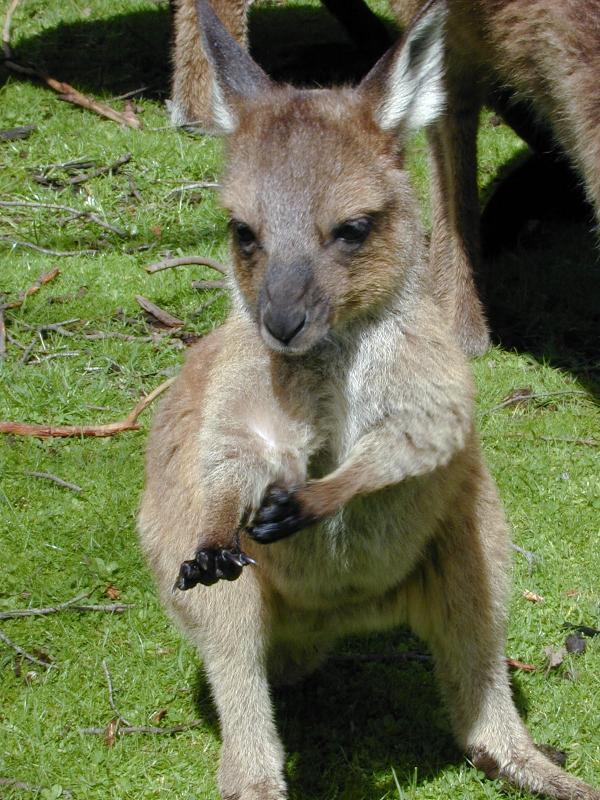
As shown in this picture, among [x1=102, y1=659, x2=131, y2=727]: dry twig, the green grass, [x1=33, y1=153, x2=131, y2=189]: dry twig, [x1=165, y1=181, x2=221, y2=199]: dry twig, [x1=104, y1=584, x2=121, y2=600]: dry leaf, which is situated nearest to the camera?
the green grass

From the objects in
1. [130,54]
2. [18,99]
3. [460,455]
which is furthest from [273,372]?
[130,54]

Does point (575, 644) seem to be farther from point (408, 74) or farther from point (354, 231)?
point (408, 74)

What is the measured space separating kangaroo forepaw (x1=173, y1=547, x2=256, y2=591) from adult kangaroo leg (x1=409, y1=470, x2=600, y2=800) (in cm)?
92

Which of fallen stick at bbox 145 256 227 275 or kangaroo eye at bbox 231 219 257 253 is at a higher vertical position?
kangaroo eye at bbox 231 219 257 253

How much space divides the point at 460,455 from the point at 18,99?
5876 mm

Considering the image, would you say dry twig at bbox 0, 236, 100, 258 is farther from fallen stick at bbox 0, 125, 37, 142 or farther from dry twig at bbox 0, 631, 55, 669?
dry twig at bbox 0, 631, 55, 669

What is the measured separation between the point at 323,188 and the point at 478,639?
157 cm

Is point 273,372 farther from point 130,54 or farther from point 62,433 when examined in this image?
point 130,54

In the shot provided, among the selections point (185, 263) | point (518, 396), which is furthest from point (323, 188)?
point (185, 263)

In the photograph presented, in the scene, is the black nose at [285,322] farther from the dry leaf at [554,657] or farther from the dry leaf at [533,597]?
the dry leaf at [533,597]

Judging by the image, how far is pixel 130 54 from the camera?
9523mm

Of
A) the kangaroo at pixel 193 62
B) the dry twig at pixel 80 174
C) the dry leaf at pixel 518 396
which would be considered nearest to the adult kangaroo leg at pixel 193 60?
the kangaroo at pixel 193 62

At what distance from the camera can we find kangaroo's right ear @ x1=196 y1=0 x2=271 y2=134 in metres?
3.95

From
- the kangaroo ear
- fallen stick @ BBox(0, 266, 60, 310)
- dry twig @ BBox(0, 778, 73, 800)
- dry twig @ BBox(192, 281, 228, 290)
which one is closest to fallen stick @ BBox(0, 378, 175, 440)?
fallen stick @ BBox(0, 266, 60, 310)
